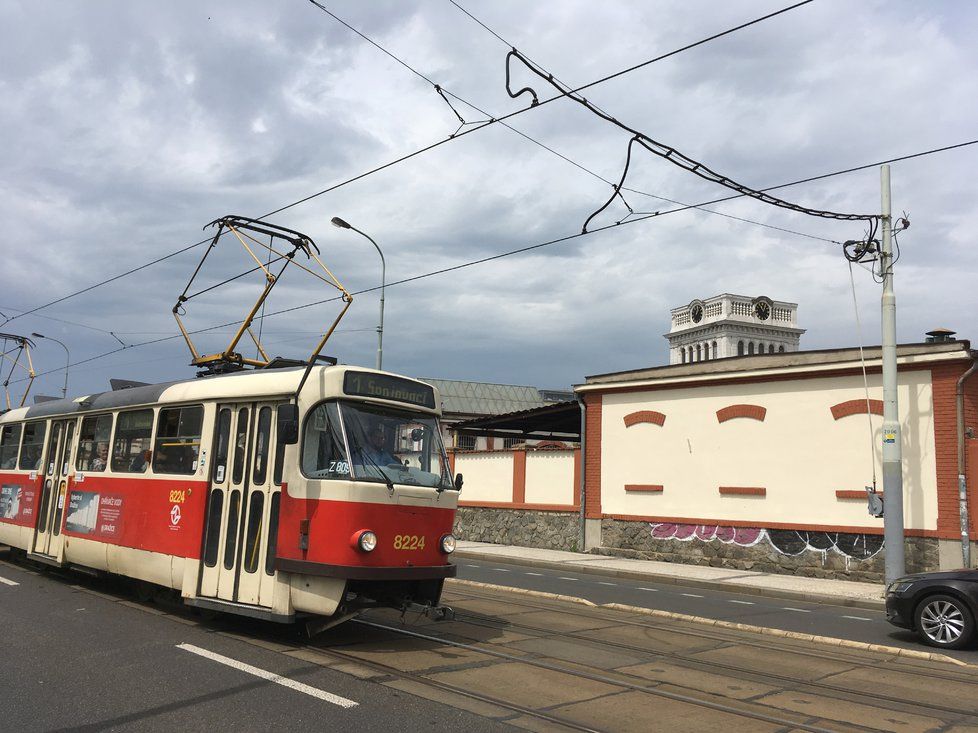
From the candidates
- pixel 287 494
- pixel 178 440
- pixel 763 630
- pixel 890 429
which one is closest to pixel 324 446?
pixel 287 494

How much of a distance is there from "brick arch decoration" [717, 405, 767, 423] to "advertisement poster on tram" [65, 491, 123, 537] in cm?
1427

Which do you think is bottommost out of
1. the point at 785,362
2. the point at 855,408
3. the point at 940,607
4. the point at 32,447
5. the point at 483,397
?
A: the point at 940,607

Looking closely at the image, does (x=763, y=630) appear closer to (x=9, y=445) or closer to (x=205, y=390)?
(x=205, y=390)

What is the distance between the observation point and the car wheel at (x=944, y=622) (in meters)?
9.53

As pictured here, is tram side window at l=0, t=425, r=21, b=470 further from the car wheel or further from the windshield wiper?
the car wheel

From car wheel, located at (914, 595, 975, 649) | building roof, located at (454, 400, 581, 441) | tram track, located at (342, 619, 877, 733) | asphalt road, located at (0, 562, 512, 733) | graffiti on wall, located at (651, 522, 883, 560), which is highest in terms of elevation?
building roof, located at (454, 400, 581, 441)

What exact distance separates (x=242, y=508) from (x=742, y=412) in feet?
46.6

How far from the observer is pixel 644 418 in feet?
72.5

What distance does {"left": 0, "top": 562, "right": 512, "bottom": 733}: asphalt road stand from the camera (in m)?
5.80

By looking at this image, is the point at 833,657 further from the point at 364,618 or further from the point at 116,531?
the point at 116,531

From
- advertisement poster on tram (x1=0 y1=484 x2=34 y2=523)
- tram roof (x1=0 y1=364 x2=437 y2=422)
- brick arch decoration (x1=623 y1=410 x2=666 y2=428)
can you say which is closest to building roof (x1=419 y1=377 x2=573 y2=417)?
brick arch decoration (x1=623 y1=410 x2=666 y2=428)

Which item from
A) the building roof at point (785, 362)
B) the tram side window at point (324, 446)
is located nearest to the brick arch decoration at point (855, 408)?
the building roof at point (785, 362)

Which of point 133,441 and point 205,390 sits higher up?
point 205,390

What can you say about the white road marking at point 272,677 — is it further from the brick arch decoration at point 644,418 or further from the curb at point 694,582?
the brick arch decoration at point 644,418
